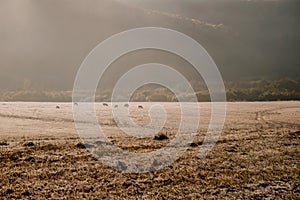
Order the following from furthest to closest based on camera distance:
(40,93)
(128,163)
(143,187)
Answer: (40,93) < (128,163) < (143,187)

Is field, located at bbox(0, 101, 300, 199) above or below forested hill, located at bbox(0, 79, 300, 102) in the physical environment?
below

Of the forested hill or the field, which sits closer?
the field

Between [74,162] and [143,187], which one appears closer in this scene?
[143,187]

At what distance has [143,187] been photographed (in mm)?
19031

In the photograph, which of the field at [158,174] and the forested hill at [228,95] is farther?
the forested hill at [228,95]

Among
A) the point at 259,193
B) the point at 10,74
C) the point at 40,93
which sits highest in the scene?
the point at 10,74

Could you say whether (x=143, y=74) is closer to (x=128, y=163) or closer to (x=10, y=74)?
(x=10, y=74)

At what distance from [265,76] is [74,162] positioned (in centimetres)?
17990

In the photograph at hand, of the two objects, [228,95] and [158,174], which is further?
[228,95]

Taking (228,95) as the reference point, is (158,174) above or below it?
→ below

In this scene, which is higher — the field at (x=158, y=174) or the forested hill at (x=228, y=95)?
the forested hill at (x=228, y=95)

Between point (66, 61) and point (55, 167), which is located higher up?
point (66, 61)

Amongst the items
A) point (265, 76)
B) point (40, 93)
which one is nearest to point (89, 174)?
point (40, 93)

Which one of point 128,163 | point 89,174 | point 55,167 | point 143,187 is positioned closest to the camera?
point 143,187
